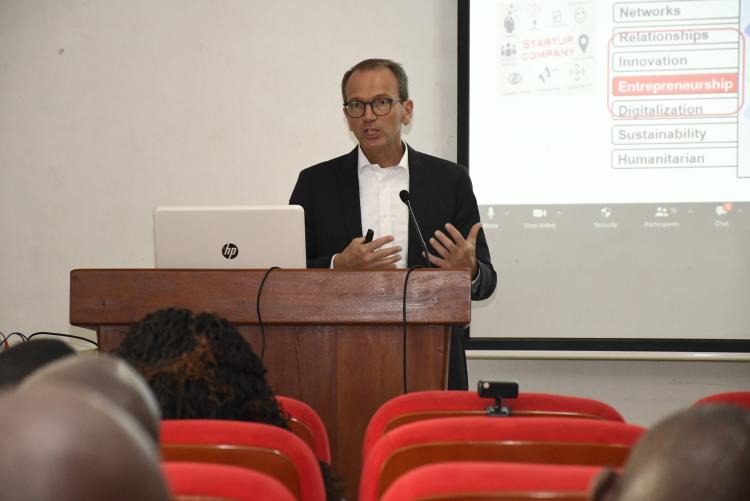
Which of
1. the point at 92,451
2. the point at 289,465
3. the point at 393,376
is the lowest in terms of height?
the point at 393,376

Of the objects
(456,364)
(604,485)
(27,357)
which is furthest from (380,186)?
(604,485)

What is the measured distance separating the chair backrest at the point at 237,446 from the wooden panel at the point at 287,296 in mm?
1007

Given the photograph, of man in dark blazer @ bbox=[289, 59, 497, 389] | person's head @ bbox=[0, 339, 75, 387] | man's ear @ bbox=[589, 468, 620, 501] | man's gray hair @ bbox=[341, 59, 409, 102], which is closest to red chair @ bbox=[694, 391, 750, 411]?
man's ear @ bbox=[589, 468, 620, 501]

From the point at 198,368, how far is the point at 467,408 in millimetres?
461

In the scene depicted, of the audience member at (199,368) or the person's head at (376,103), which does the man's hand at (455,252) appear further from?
the audience member at (199,368)

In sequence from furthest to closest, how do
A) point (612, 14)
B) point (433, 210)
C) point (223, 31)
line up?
point (223, 31) → point (612, 14) → point (433, 210)

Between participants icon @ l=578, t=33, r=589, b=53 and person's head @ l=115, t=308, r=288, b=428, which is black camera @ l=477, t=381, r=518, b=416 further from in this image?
participants icon @ l=578, t=33, r=589, b=53

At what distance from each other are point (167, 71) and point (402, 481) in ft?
11.7

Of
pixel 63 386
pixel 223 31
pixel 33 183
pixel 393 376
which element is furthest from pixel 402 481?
pixel 33 183

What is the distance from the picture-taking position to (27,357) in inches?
36.2

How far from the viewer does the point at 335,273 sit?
6.79 feet

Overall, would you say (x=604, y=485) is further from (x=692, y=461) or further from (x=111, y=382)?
(x=111, y=382)

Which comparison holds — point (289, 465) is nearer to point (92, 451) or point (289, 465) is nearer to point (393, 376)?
point (92, 451)

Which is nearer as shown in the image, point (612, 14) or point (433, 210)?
point (433, 210)
